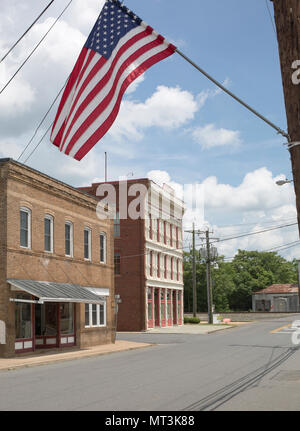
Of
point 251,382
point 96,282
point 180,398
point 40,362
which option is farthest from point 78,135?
point 96,282

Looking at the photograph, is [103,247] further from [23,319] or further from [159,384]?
[159,384]

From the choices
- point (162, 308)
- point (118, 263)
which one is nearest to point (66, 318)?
point (118, 263)

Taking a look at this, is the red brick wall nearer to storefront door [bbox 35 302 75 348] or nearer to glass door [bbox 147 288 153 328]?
glass door [bbox 147 288 153 328]

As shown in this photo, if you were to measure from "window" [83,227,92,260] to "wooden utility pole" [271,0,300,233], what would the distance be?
77.9ft

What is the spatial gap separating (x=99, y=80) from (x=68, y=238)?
63.5 ft

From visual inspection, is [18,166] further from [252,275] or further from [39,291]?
[252,275]

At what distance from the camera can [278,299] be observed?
93438mm

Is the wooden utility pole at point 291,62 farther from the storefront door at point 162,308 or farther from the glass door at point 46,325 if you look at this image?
the storefront door at point 162,308

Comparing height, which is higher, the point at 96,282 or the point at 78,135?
the point at 78,135

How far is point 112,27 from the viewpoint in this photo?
9.88m

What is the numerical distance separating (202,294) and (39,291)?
7089cm

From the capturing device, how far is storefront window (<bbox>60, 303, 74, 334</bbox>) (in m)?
27.4

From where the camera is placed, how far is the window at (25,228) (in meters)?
24.2

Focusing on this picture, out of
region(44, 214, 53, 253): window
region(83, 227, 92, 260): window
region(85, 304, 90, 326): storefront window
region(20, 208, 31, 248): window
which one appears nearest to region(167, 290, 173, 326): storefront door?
region(85, 304, 90, 326): storefront window
